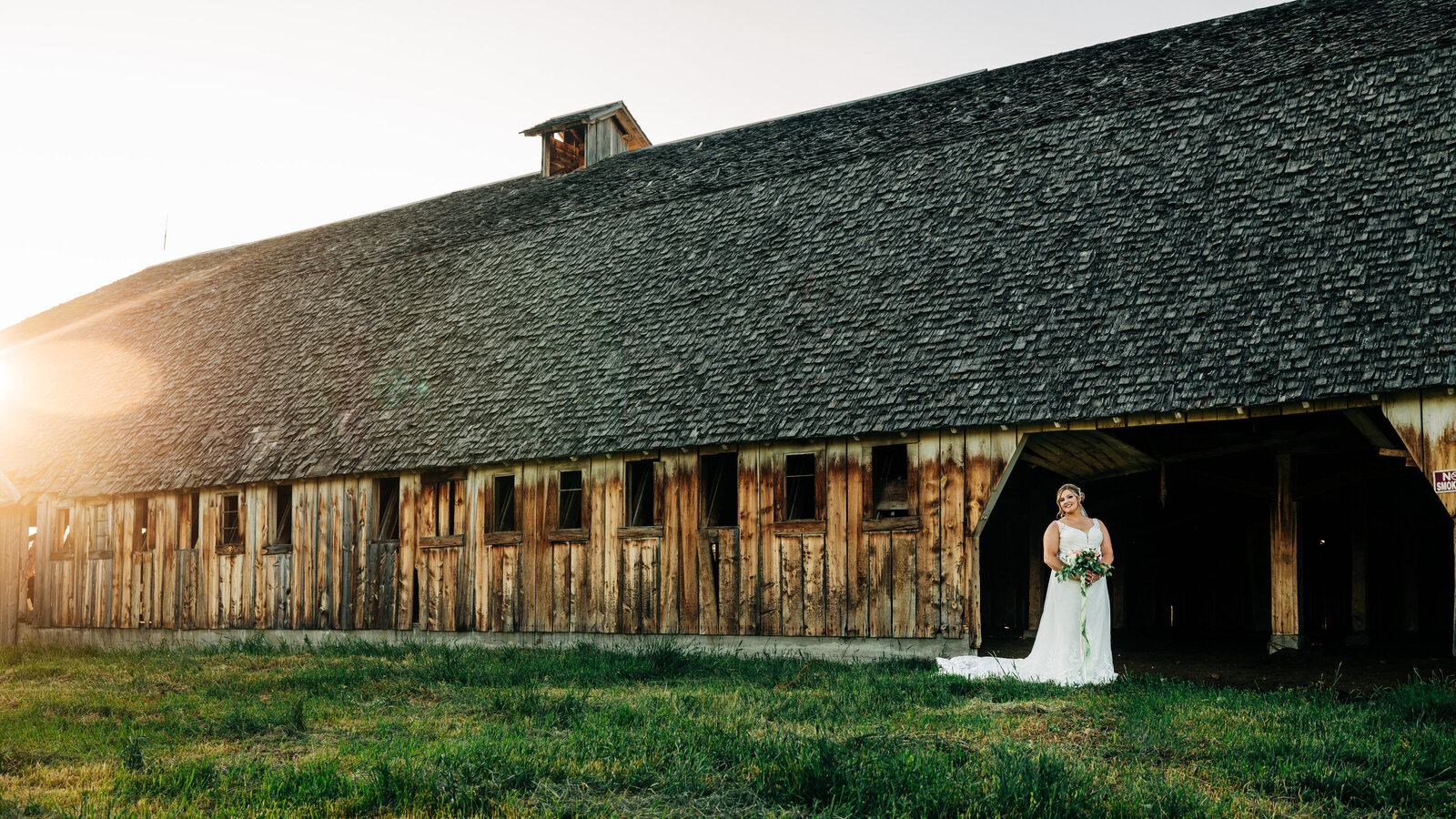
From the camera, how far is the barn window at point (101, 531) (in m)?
21.4

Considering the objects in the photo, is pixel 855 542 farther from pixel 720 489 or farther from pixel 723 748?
pixel 723 748

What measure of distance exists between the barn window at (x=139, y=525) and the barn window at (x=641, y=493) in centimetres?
1002

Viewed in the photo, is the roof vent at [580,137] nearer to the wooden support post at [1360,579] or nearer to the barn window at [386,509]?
the barn window at [386,509]

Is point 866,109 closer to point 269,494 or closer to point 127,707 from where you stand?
point 269,494

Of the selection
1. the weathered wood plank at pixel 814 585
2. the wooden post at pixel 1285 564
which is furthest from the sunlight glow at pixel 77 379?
the wooden post at pixel 1285 564

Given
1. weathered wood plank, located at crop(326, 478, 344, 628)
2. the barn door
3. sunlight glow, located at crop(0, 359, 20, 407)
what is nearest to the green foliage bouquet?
the barn door

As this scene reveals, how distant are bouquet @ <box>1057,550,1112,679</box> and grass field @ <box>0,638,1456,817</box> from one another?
0.91 meters

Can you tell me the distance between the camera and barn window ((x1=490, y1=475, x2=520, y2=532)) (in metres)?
17.1

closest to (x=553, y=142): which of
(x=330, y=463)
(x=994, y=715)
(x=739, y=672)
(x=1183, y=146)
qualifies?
(x=330, y=463)

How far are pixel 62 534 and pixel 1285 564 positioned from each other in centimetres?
2015

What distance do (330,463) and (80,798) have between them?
1215cm

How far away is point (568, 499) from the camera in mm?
16750

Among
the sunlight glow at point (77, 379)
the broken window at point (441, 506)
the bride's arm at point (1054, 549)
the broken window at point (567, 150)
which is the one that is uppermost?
the broken window at point (567, 150)

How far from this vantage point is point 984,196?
612 inches
